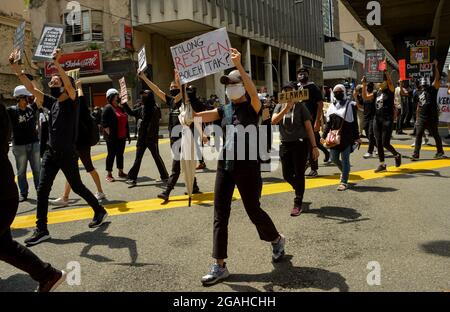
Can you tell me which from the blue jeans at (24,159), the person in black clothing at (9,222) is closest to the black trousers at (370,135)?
the blue jeans at (24,159)

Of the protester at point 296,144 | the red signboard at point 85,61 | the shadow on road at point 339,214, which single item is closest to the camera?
the shadow on road at point 339,214

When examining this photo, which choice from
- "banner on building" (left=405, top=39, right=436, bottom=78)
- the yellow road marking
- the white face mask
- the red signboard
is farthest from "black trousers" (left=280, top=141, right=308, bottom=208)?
the red signboard

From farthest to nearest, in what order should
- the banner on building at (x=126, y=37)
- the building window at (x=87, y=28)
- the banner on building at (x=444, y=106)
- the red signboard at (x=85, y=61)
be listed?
the building window at (x=87, y=28) → the red signboard at (x=85, y=61) → the banner on building at (x=126, y=37) → the banner on building at (x=444, y=106)

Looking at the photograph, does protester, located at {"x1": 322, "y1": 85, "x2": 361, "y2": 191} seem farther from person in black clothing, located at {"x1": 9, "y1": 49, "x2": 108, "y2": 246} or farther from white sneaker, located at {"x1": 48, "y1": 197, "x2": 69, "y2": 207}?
white sneaker, located at {"x1": 48, "y1": 197, "x2": 69, "y2": 207}

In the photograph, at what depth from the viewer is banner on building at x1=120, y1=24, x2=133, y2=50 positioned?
28.0 meters

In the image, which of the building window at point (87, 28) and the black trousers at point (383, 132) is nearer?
the black trousers at point (383, 132)

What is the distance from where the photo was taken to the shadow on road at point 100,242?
4.67 meters

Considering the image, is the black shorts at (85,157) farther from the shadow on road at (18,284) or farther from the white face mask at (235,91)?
the white face mask at (235,91)

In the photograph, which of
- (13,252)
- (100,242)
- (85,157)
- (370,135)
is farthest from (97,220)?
(370,135)

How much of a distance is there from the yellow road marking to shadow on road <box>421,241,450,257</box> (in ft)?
10.1

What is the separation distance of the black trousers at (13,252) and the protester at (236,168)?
56.9 inches

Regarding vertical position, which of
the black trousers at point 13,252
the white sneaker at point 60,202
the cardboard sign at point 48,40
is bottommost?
the white sneaker at point 60,202

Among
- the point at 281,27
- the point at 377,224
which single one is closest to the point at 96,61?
the point at 281,27
